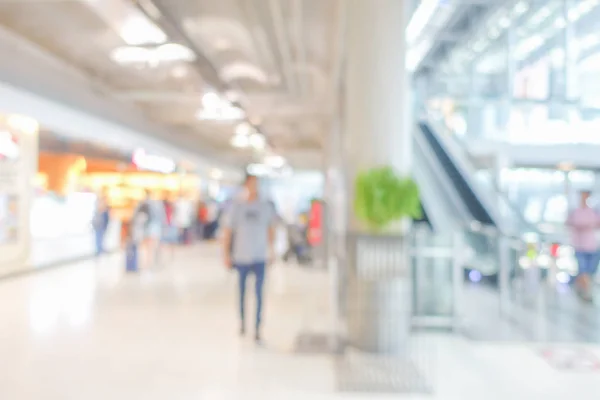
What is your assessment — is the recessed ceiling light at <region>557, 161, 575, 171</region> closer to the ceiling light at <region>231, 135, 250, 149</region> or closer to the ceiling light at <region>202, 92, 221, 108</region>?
the ceiling light at <region>202, 92, 221, 108</region>

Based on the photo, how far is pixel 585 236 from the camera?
8.23 m

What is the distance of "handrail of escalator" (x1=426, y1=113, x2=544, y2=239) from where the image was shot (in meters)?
9.99

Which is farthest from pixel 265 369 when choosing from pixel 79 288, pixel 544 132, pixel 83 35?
pixel 544 132

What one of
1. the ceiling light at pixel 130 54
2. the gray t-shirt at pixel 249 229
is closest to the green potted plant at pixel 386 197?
the gray t-shirt at pixel 249 229

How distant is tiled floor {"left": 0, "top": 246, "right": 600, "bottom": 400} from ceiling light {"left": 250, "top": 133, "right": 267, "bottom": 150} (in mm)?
12135

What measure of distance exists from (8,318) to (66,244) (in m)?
6.52

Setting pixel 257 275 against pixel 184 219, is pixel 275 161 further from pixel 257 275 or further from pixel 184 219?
pixel 257 275

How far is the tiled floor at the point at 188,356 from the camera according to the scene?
177 inches

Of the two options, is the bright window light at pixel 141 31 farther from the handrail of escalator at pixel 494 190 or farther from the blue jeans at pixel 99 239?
the blue jeans at pixel 99 239

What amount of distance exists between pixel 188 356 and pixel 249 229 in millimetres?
1278

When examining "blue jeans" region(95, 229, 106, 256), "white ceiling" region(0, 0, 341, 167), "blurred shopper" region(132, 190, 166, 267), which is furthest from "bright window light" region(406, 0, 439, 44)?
"blue jeans" region(95, 229, 106, 256)

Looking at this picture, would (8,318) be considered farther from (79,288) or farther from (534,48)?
(534,48)

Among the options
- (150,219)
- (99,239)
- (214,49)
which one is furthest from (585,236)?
(99,239)

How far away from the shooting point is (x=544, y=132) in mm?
14445
